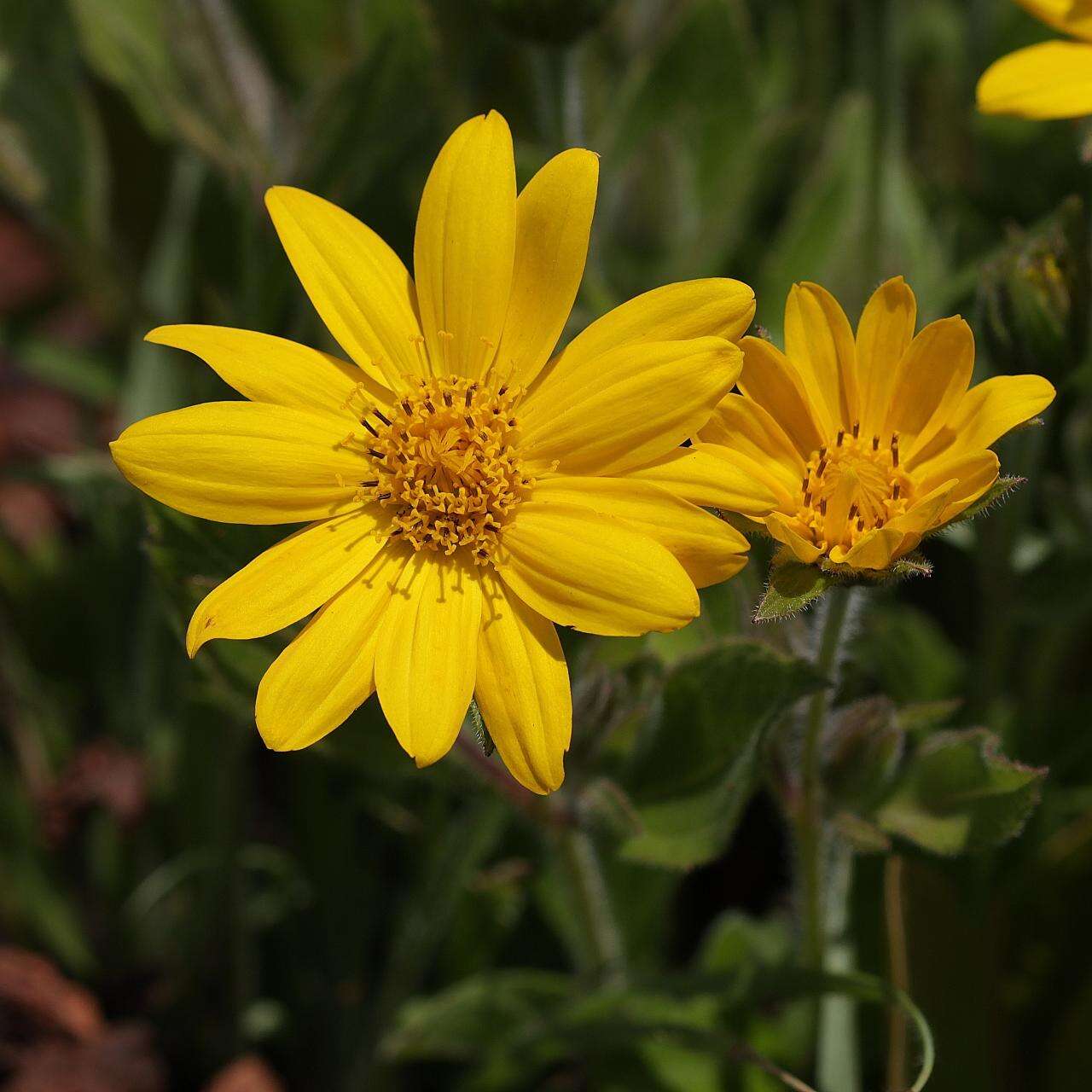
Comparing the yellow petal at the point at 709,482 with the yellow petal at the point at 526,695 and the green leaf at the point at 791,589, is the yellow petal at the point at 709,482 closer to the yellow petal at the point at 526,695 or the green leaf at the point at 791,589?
the green leaf at the point at 791,589

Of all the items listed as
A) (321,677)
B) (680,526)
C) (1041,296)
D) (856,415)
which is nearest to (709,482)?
(680,526)

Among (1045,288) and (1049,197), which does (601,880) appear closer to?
(1045,288)

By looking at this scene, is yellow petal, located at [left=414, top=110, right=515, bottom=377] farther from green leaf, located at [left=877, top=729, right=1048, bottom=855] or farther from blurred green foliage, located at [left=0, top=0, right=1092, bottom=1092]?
green leaf, located at [left=877, top=729, right=1048, bottom=855]

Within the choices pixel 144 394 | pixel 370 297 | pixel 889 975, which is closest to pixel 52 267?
pixel 144 394

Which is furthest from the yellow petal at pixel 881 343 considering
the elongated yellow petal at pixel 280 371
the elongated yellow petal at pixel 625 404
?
the elongated yellow petal at pixel 280 371

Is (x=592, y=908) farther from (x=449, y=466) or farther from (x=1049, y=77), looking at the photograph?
(x=1049, y=77)

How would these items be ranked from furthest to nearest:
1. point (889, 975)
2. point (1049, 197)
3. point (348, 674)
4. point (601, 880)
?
point (1049, 197), point (601, 880), point (889, 975), point (348, 674)

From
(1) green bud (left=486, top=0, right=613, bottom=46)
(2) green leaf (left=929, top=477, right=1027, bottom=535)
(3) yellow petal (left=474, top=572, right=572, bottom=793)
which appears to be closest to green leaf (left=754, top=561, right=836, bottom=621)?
(2) green leaf (left=929, top=477, right=1027, bottom=535)
